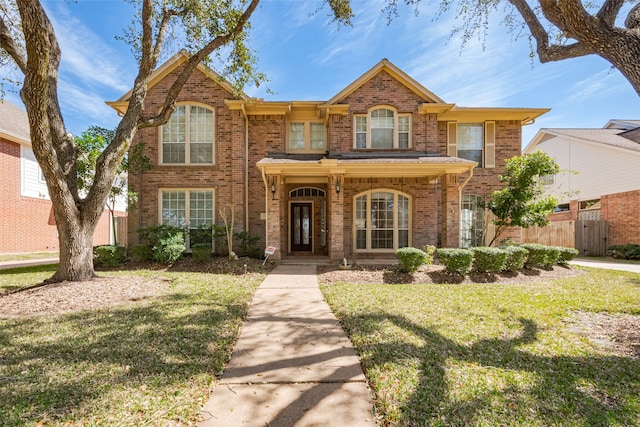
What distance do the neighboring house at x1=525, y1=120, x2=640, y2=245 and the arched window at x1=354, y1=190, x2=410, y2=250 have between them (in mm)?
7025

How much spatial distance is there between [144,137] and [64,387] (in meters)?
10.8

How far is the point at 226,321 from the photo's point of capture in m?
4.69

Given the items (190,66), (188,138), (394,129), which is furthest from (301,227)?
(190,66)

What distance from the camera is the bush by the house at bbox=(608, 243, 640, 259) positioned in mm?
12547

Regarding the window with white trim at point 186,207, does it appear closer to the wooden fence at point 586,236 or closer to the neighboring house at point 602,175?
the neighboring house at point 602,175

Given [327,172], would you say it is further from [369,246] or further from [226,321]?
[226,321]

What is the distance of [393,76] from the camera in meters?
11.8

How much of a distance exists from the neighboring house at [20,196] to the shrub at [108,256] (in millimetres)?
7897

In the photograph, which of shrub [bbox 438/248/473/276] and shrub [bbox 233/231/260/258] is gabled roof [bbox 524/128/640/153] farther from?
shrub [bbox 233/231/260/258]

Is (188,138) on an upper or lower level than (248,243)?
upper

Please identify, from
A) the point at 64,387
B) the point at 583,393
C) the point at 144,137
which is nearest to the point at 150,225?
the point at 144,137

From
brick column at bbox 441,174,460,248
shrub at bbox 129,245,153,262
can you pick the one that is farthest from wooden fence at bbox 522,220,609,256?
shrub at bbox 129,245,153,262

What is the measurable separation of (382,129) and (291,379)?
34.5 feet

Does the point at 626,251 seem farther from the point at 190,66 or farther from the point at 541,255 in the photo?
the point at 190,66
